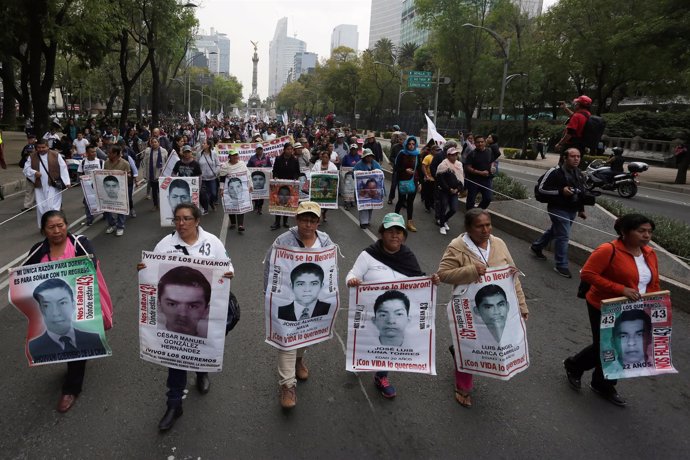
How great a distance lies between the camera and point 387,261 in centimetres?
371

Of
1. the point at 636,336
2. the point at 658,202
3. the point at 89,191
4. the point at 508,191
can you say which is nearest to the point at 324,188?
the point at 508,191

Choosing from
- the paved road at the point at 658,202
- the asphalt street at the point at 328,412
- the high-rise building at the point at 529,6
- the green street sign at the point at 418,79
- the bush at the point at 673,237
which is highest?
the high-rise building at the point at 529,6

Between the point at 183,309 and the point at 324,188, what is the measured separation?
7.13 m

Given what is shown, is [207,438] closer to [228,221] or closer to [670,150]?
[228,221]

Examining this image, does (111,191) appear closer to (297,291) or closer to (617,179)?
(297,291)

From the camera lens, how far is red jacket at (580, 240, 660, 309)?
3.73 m

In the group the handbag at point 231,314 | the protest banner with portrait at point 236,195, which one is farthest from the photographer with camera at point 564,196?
the protest banner with portrait at point 236,195

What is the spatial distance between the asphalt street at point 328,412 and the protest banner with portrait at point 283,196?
468 cm

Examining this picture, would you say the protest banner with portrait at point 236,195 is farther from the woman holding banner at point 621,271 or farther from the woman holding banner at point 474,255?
the woman holding banner at point 621,271

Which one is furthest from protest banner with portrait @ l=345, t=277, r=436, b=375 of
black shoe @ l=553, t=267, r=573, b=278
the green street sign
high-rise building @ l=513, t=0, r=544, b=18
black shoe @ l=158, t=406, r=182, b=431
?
high-rise building @ l=513, t=0, r=544, b=18

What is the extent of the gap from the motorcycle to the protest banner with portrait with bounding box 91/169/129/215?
13684mm

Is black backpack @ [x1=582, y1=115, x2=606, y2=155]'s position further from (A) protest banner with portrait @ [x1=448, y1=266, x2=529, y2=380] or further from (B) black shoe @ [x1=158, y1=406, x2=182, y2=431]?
(B) black shoe @ [x1=158, y1=406, x2=182, y2=431]

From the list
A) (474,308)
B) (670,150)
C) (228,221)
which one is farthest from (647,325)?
(670,150)

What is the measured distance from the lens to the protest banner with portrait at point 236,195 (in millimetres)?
9547
